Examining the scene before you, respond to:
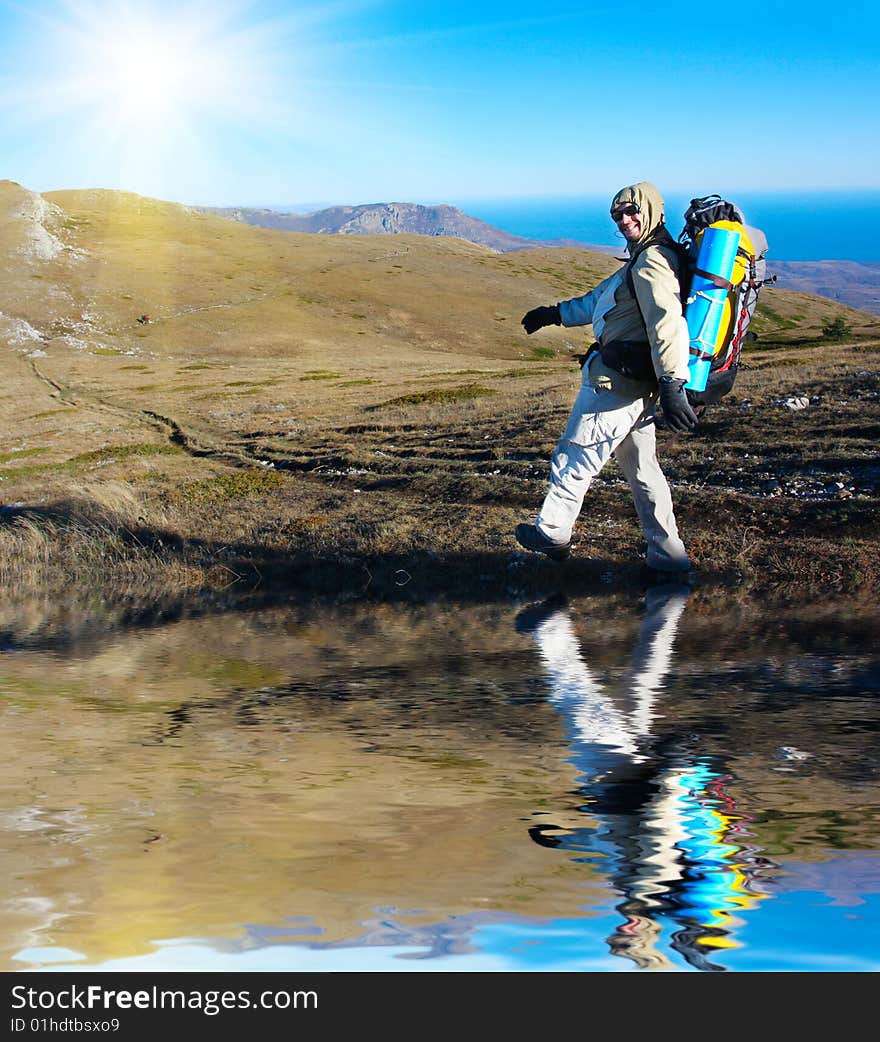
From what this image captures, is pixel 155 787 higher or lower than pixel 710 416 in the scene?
lower

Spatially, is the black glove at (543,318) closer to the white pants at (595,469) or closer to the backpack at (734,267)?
the white pants at (595,469)

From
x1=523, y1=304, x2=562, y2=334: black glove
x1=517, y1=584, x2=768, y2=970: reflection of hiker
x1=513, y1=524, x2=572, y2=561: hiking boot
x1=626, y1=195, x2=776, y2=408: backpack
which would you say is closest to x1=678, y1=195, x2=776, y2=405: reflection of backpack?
x1=626, y1=195, x2=776, y2=408: backpack

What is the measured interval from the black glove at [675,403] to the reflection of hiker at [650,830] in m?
3.04

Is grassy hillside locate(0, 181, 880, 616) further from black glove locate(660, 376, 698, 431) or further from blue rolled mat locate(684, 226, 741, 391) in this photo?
blue rolled mat locate(684, 226, 741, 391)

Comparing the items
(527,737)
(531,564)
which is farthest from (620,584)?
(527,737)

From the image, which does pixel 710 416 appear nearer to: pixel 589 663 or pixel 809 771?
pixel 589 663

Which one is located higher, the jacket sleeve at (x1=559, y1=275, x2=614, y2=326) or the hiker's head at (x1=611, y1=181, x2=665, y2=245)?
the hiker's head at (x1=611, y1=181, x2=665, y2=245)

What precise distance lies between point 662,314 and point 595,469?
58.8 inches

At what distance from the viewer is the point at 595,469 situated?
8.77 meters

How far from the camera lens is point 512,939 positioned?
2.59m

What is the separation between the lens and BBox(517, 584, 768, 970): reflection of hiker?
2.65 metres

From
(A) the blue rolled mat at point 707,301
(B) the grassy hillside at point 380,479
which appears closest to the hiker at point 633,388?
(A) the blue rolled mat at point 707,301

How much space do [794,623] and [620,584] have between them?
1.93 m

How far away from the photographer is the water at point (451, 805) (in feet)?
8.55
